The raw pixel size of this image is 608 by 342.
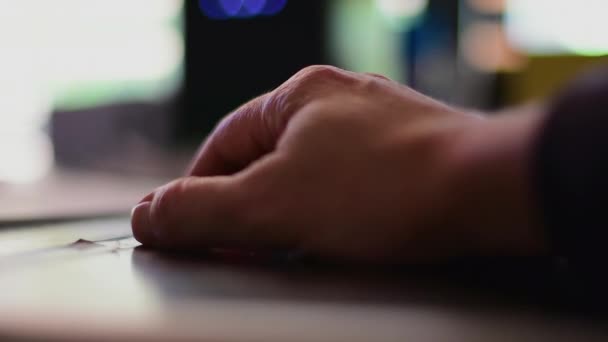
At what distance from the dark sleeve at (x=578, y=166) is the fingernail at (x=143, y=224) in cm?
29

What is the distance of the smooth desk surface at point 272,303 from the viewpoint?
0.94 feet

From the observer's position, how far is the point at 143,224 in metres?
0.51

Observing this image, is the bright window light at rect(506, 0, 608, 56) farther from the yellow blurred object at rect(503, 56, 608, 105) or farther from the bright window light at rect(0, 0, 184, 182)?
the bright window light at rect(0, 0, 184, 182)

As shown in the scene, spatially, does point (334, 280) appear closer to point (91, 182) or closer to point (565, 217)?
point (565, 217)

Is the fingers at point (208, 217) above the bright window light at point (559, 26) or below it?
above

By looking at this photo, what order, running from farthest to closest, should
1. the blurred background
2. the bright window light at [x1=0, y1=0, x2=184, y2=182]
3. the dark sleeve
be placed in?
the blurred background < the bright window light at [x1=0, y1=0, x2=184, y2=182] < the dark sleeve

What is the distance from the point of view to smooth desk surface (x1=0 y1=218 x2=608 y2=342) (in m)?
0.29

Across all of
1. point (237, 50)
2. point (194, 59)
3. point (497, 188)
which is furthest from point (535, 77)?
point (497, 188)

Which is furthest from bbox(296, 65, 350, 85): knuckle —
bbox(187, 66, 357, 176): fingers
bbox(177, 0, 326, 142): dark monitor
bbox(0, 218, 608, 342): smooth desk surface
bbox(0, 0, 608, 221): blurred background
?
bbox(177, 0, 326, 142): dark monitor

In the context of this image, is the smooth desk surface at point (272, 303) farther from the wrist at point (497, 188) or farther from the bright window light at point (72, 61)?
the bright window light at point (72, 61)

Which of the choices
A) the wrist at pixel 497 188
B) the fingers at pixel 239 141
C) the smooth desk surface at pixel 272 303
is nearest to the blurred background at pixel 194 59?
the fingers at pixel 239 141

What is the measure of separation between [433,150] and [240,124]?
191 mm

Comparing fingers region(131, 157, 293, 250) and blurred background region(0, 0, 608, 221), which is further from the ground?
fingers region(131, 157, 293, 250)

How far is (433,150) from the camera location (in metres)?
0.37
